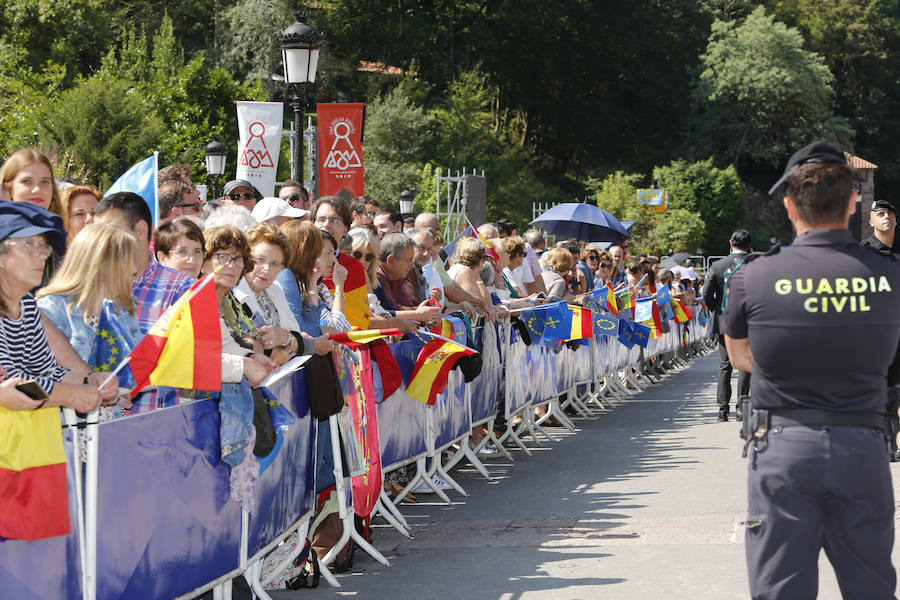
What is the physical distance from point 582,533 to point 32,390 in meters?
4.72

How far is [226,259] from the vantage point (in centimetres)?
635

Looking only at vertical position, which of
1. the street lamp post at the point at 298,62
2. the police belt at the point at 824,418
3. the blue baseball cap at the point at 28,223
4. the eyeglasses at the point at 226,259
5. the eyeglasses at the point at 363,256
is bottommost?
the police belt at the point at 824,418

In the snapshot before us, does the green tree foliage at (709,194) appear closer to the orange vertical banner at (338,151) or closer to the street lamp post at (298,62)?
the orange vertical banner at (338,151)

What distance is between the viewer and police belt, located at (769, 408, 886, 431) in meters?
4.32

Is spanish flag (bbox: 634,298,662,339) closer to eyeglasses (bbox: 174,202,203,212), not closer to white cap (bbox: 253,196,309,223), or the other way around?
white cap (bbox: 253,196,309,223)

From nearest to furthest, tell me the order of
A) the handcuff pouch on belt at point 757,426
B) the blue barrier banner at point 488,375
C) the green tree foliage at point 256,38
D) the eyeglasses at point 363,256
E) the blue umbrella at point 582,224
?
the handcuff pouch on belt at point 757,426
the eyeglasses at point 363,256
the blue barrier banner at point 488,375
the blue umbrella at point 582,224
the green tree foliage at point 256,38

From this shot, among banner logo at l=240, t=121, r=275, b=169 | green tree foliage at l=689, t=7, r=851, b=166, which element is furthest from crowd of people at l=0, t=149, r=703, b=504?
green tree foliage at l=689, t=7, r=851, b=166

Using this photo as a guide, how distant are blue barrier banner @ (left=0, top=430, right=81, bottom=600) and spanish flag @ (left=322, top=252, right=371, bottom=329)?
4.43m

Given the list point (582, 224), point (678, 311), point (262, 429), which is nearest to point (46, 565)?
point (262, 429)

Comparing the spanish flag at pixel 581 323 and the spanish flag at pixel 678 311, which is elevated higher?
the spanish flag at pixel 581 323

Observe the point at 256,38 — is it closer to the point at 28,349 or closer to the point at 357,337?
the point at 357,337

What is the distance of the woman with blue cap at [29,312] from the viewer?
4578 mm

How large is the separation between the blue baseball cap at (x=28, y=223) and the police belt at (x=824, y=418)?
108 inches

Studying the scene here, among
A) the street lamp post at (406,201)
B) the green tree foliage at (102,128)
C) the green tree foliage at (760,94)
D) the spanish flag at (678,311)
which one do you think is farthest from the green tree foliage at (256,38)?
the spanish flag at (678,311)
